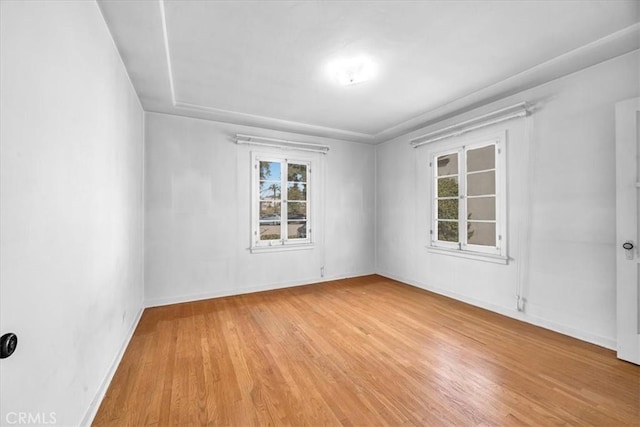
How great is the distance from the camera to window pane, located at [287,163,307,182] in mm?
4738

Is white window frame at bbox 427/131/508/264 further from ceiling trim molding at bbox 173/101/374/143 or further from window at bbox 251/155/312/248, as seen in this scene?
window at bbox 251/155/312/248

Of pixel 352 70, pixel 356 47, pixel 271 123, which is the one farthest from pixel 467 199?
pixel 271 123

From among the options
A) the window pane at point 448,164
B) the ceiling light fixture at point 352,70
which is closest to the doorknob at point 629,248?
the window pane at point 448,164

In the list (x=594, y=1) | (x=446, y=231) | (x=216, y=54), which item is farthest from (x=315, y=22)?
(x=446, y=231)

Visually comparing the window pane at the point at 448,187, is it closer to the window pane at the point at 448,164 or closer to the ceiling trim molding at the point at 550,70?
the window pane at the point at 448,164

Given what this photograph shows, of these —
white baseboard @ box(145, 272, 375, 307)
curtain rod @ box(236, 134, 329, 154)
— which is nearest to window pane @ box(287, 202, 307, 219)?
curtain rod @ box(236, 134, 329, 154)

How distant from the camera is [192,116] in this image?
12.8 ft

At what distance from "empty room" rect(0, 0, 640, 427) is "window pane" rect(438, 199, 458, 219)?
4 centimetres

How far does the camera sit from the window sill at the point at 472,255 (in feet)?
11.0

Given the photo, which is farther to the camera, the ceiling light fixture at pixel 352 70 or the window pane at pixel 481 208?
the window pane at pixel 481 208

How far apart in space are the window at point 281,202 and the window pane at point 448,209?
2227mm

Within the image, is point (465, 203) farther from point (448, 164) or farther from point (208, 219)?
point (208, 219)

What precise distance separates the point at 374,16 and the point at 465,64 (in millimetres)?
1225

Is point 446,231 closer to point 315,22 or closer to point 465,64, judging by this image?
point 465,64
